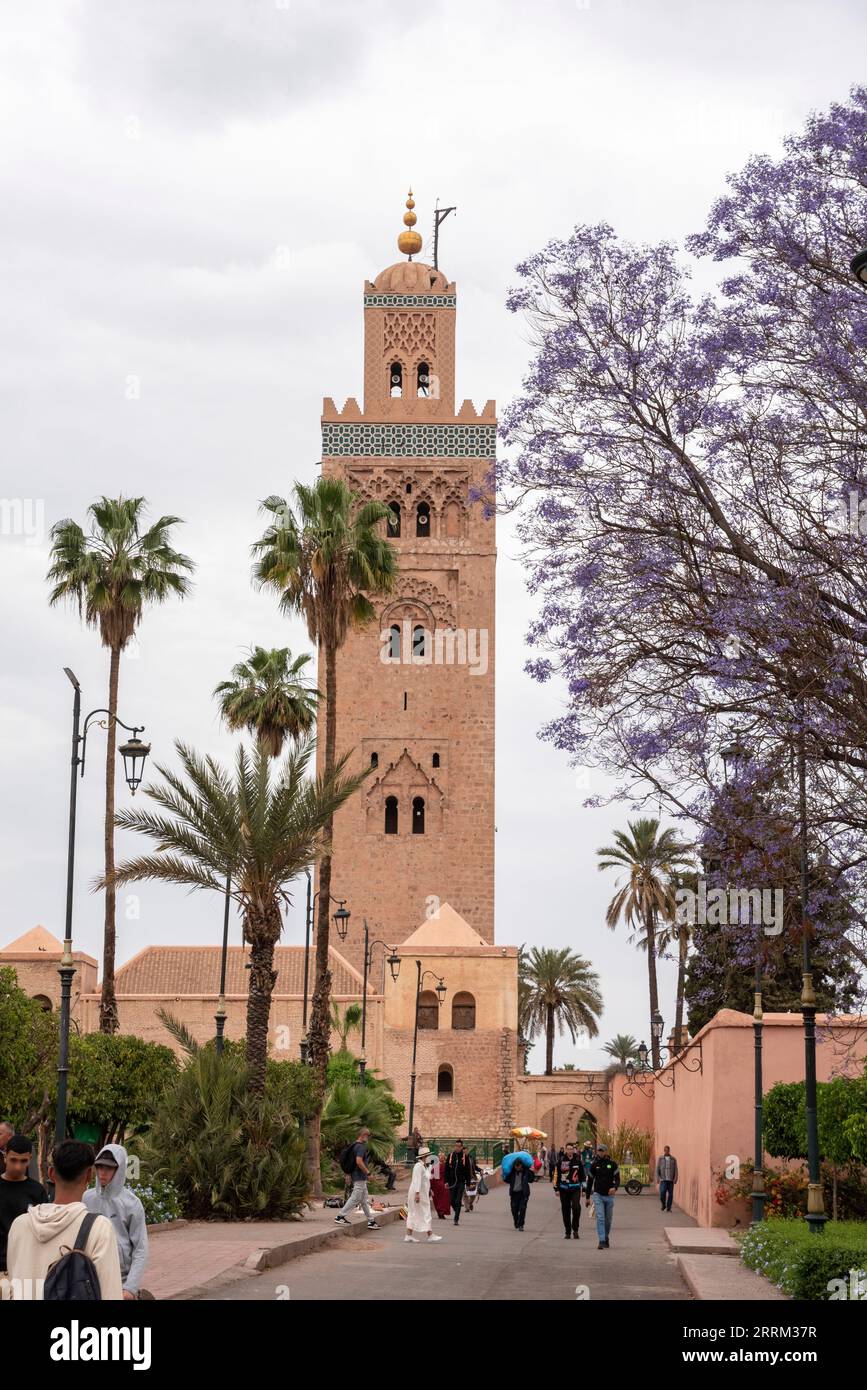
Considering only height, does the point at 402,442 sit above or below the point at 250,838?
above

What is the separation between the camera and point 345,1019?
50625mm

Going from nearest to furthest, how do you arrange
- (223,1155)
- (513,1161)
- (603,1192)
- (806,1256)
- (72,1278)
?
(72,1278), (806,1256), (603,1192), (223,1155), (513,1161)

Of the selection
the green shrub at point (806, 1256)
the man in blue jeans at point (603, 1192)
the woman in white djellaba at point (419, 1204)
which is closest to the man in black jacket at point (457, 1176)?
the woman in white djellaba at point (419, 1204)

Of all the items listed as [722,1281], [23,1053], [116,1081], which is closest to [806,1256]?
[722,1281]

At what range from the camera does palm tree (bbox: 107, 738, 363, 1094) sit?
78.5 feet

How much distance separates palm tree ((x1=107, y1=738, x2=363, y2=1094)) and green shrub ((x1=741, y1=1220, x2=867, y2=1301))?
27.5ft

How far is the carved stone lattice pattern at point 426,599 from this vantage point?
6400 cm

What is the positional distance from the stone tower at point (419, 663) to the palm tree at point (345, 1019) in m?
7.30

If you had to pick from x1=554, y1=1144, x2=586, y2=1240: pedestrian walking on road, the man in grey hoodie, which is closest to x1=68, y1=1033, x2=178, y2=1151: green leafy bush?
x1=554, y1=1144, x2=586, y2=1240: pedestrian walking on road

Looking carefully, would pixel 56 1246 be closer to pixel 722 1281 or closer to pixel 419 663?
pixel 722 1281

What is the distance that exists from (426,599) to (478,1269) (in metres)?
47.7

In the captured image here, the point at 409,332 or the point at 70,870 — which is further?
the point at 409,332
